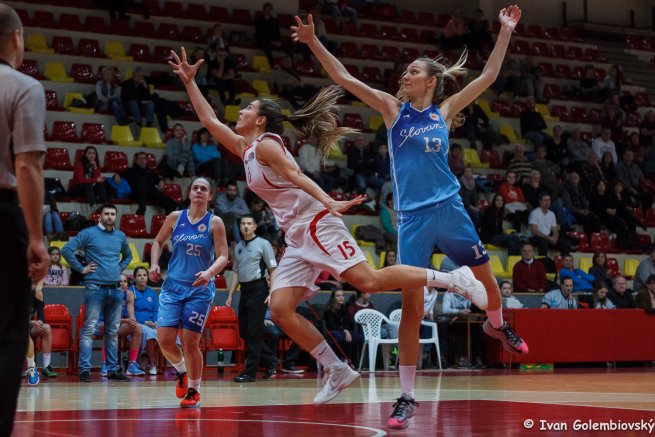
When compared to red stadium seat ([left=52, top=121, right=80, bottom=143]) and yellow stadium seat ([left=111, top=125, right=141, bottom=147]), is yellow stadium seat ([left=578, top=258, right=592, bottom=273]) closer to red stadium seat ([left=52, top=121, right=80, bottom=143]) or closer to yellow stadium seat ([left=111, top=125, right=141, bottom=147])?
yellow stadium seat ([left=111, top=125, right=141, bottom=147])

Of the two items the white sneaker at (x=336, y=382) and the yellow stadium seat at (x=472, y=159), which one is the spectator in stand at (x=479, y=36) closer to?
the yellow stadium seat at (x=472, y=159)

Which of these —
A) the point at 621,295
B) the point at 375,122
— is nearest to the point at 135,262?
the point at 375,122

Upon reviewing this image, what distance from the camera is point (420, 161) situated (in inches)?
282

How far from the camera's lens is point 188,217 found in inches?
380

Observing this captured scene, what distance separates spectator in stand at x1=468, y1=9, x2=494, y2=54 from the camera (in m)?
25.8

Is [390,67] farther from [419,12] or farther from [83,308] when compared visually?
[83,308]

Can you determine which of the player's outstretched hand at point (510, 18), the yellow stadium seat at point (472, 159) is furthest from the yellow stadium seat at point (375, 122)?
the player's outstretched hand at point (510, 18)

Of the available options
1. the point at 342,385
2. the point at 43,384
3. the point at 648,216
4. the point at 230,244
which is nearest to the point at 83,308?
the point at 43,384

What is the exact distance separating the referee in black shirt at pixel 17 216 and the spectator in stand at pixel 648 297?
16.7 meters

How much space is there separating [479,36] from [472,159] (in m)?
4.35

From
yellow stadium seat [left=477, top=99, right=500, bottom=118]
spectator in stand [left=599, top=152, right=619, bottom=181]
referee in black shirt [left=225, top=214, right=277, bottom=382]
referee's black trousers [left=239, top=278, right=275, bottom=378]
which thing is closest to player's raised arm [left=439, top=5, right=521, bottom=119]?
referee in black shirt [left=225, top=214, right=277, bottom=382]

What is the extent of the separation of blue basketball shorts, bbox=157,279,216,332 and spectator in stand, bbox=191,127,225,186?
9882mm

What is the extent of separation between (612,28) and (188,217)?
24.5 meters

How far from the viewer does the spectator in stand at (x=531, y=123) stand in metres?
24.2
